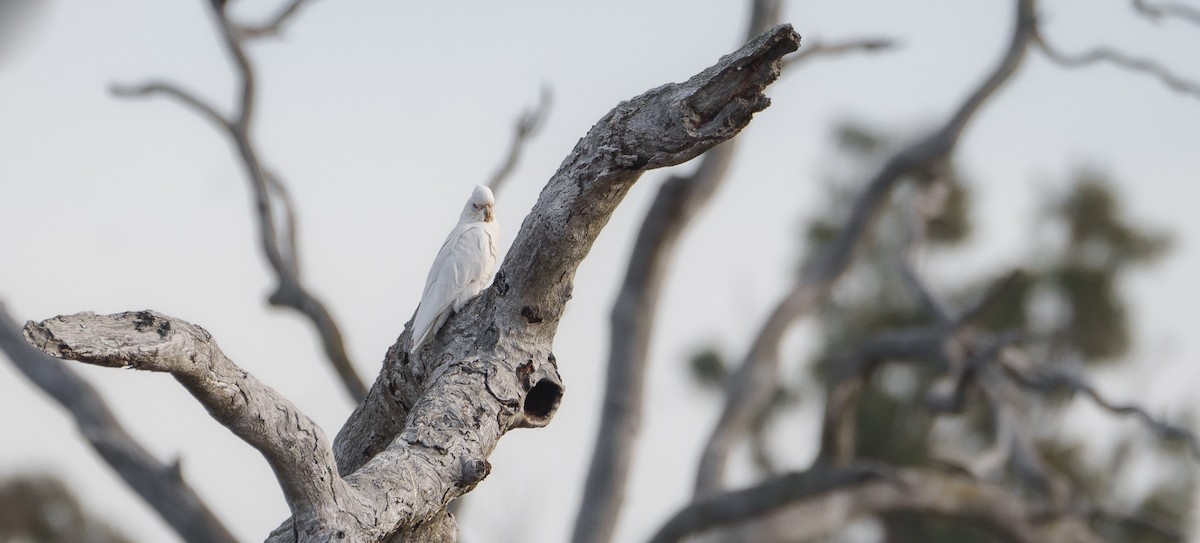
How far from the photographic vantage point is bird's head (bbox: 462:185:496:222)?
148 inches

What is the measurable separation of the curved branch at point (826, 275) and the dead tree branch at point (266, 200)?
2.47 meters

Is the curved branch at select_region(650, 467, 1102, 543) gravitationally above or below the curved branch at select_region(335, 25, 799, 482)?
above

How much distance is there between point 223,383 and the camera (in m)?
2.08

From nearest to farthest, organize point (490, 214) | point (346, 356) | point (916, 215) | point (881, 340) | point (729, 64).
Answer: point (729, 64) → point (490, 214) → point (346, 356) → point (881, 340) → point (916, 215)

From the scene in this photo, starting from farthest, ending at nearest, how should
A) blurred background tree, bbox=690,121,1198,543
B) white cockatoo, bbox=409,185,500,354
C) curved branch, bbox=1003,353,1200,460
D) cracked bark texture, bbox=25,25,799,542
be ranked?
blurred background tree, bbox=690,121,1198,543 < curved branch, bbox=1003,353,1200,460 < white cockatoo, bbox=409,185,500,354 < cracked bark texture, bbox=25,25,799,542

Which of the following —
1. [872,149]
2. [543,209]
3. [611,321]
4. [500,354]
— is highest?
[872,149]

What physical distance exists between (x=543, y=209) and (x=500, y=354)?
1.21 ft

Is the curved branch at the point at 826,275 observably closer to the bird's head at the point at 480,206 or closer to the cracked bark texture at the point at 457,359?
the bird's head at the point at 480,206

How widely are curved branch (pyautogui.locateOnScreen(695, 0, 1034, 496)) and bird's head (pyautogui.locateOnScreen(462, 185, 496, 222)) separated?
4415mm

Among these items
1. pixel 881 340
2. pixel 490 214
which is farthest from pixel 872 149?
pixel 490 214

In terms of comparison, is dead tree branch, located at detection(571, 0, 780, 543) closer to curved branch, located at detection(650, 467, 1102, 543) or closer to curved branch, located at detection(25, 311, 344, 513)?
curved branch, located at detection(650, 467, 1102, 543)

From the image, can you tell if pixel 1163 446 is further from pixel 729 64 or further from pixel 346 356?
pixel 729 64

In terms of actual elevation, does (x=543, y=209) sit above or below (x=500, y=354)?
above

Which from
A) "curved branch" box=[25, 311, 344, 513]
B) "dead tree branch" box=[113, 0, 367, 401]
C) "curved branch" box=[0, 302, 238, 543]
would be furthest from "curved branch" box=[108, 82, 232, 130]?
"curved branch" box=[25, 311, 344, 513]
